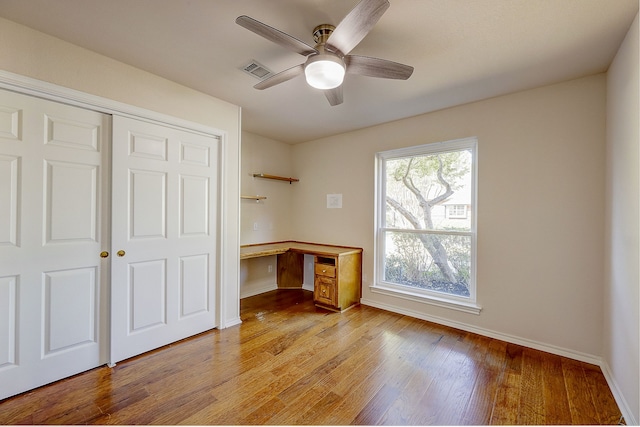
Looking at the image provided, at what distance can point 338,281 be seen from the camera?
11.2 ft

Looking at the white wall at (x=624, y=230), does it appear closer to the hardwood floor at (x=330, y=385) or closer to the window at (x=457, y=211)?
the hardwood floor at (x=330, y=385)

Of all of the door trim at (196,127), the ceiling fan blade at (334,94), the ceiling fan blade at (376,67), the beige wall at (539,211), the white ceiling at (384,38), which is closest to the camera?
the white ceiling at (384,38)

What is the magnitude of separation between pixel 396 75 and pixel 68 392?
3178 millimetres

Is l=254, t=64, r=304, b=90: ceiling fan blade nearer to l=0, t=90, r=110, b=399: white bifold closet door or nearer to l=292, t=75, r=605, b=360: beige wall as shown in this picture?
l=0, t=90, r=110, b=399: white bifold closet door

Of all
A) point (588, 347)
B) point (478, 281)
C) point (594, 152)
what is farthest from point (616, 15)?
point (588, 347)

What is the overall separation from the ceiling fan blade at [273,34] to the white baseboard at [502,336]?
3021 millimetres

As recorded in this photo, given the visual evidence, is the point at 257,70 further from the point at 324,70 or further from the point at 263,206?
the point at 263,206

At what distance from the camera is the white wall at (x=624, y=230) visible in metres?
1.60

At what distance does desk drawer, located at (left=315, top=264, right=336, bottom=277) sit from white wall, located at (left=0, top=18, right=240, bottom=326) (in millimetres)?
1084

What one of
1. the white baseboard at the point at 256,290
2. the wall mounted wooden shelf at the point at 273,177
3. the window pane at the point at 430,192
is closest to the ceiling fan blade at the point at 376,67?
the window pane at the point at 430,192

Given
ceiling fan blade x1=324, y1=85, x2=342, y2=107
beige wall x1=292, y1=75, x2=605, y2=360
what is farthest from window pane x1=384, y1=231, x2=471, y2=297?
ceiling fan blade x1=324, y1=85, x2=342, y2=107

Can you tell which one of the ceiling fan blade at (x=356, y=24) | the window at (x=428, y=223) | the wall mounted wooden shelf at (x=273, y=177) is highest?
the ceiling fan blade at (x=356, y=24)

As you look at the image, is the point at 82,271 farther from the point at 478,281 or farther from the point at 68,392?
the point at 478,281

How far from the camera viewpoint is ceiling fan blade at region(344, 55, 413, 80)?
1736mm
